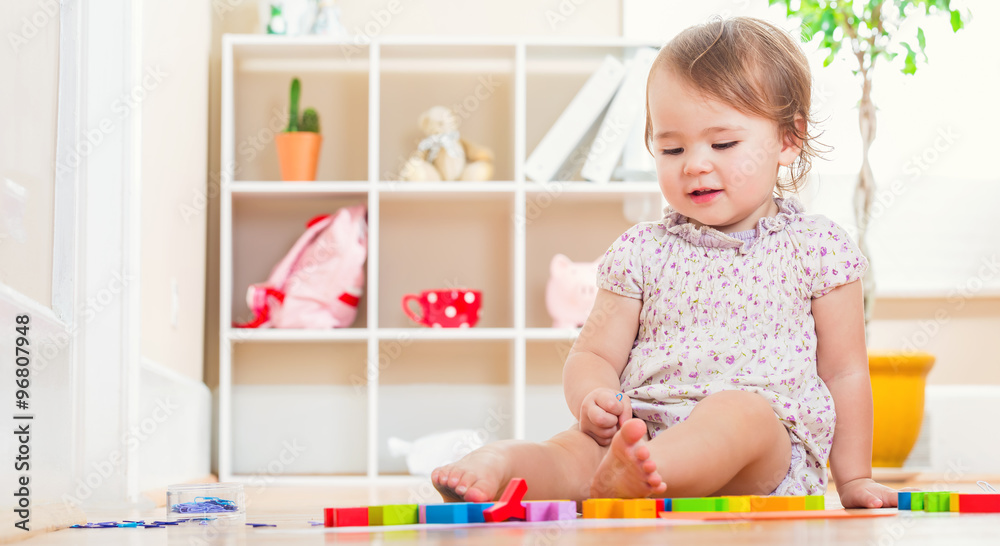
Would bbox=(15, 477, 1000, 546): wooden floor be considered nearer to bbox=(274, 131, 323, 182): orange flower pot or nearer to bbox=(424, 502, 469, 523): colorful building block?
bbox=(424, 502, 469, 523): colorful building block

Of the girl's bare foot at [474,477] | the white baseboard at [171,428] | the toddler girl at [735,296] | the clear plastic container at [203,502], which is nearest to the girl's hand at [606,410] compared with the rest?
the toddler girl at [735,296]

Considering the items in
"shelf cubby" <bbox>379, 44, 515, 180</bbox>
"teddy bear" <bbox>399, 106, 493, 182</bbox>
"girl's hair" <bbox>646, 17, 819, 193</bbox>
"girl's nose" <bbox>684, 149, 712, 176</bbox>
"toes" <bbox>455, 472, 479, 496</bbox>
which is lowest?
"toes" <bbox>455, 472, 479, 496</bbox>

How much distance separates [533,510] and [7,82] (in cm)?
59

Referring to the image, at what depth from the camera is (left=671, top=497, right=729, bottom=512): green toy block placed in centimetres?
77

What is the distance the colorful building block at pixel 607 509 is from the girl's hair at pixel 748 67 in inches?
19.1

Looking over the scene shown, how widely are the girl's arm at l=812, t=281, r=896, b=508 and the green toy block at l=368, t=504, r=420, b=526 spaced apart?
471mm

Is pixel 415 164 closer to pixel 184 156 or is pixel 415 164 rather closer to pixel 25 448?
pixel 184 156

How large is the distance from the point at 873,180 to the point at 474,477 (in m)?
1.61

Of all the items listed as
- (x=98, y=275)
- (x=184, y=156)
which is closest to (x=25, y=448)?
(x=98, y=275)

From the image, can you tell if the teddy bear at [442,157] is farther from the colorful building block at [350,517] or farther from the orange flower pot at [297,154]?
the colorful building block at [350,517]

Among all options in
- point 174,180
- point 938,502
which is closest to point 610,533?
point 938,502

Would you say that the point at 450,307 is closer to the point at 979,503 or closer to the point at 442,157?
the point at 442,157

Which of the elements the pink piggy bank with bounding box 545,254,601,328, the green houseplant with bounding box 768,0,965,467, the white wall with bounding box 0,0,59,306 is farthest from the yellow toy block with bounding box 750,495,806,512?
the pink piggy bank with bounding box 545,254,601,328

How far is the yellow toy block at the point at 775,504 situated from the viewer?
80 centimetres
